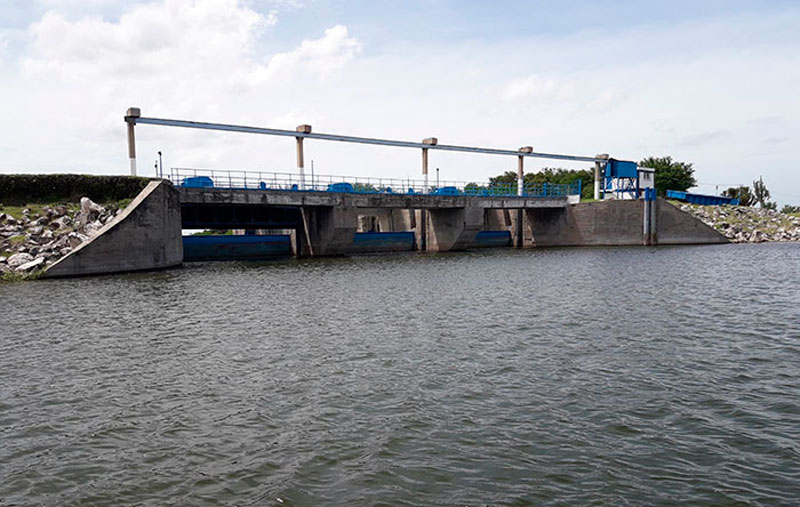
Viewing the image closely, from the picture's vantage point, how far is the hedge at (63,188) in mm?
33594

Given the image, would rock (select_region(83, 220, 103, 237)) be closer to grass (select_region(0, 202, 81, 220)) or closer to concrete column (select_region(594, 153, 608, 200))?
grass (select_region(0, 202, 81, 220))

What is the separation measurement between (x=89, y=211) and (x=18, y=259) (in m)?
5.09

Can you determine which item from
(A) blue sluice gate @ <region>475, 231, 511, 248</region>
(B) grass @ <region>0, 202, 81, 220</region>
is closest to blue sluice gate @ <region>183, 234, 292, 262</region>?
(B) grass @ <region>0, 202, 81, 220</region>

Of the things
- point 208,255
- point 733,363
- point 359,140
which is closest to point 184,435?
point 733,363

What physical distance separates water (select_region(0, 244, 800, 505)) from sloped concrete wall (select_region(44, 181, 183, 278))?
10.5 m

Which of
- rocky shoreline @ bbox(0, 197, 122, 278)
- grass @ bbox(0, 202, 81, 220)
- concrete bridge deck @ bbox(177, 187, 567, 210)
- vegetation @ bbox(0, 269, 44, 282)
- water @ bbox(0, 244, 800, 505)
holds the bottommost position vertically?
water @ bbox(0, 244, 800, 505)

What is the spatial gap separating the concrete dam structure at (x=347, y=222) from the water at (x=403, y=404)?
12.4 meters

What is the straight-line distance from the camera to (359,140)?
4888 cm

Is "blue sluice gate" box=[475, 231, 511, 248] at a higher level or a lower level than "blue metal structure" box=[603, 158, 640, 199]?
lower

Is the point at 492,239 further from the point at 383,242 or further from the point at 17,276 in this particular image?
the point at 17,276

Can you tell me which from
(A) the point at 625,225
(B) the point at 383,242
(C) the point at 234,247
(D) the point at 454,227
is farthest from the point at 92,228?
(A) the point at 625,225

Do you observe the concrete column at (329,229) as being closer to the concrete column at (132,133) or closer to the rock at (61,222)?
the concrete column at (132,133)

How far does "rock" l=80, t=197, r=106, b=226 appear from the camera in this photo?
32344mm

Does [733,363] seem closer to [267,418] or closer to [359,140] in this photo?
[267,418]
